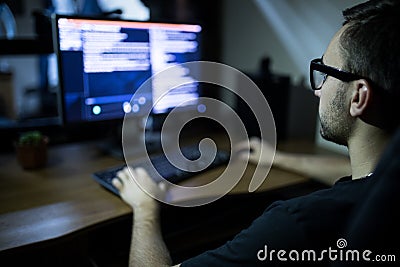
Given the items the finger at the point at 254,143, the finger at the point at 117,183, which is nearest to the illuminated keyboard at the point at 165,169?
the finger at the point at 117,183

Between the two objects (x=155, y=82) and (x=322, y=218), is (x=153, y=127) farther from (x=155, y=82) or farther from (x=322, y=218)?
(x=322, y=218)

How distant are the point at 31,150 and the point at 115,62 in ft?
1.34

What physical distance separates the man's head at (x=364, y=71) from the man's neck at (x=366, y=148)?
0.05 ft

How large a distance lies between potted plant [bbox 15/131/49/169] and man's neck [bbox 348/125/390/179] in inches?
38.3

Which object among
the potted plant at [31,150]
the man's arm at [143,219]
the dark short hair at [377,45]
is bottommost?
the man's arm at [143,219]

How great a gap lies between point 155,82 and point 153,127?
0.90 feet

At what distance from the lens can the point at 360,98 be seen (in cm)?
78

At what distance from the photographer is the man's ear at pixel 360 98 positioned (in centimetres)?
76

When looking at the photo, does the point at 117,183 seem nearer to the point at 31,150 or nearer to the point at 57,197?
the point at 57,197

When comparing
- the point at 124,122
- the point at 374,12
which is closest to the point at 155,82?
the point at 124,122

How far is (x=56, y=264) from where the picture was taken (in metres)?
1.16

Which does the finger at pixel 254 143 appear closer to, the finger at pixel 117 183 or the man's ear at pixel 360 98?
the finger at pixel 117 183

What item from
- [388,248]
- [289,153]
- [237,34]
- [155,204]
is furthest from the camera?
[237,34]

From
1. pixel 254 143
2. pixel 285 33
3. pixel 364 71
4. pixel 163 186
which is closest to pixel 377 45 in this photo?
pixel 364 71
